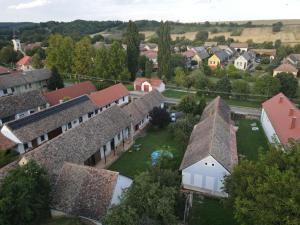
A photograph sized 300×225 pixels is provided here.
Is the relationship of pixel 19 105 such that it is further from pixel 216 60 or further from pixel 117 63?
pixel 216 60

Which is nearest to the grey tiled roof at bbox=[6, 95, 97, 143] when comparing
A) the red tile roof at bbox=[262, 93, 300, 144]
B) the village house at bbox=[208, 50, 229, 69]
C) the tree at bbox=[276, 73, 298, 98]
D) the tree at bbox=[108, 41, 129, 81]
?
the tree at bbox=[108, 41, 129, 81]

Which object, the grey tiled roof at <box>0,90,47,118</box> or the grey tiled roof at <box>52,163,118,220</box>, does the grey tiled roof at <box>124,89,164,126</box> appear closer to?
the grey tiled roof at <box>52,163,118,220</box>

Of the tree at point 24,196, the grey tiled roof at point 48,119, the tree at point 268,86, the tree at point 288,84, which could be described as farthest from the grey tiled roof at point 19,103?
the tree at point 288,84

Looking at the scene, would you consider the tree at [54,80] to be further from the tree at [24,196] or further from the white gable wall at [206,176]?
the white gable wall at [206,176]

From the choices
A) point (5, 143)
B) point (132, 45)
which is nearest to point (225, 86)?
point (132, 45)

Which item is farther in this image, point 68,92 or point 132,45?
point 132,45
